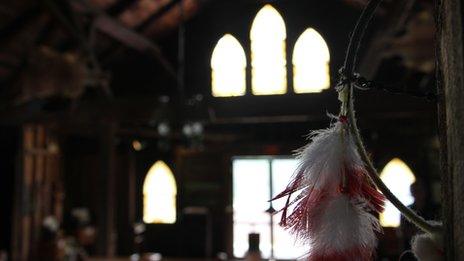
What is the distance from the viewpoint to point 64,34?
9492mm

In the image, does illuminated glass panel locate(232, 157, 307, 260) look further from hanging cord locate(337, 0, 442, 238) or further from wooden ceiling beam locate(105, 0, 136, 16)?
hanging cord locate(337, 0, 442, 238)

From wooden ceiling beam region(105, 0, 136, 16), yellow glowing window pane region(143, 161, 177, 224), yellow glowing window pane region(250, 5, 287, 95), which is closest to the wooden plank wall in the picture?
yellow glowing window pane region(143, 161, 177, 224)

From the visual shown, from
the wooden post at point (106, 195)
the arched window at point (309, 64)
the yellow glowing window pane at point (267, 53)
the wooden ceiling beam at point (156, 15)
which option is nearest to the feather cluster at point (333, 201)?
the wooden post at point (106, 195)

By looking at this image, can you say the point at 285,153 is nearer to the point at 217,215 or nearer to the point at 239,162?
the point at 239,162

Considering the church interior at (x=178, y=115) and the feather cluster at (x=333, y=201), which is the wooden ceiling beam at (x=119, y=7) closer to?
the church interior at (x=178, y=115)

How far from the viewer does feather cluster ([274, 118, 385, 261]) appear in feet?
3.33

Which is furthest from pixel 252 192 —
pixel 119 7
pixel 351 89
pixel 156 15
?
pixel 351 89

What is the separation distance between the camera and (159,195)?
1286cm

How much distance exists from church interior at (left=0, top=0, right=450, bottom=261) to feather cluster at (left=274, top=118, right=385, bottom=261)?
4.86 m

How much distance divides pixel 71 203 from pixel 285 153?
540 centimetres

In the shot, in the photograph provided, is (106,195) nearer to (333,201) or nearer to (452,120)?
(333,201)

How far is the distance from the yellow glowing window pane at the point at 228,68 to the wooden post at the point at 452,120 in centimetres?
969

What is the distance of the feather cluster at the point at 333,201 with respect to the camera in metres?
1.01

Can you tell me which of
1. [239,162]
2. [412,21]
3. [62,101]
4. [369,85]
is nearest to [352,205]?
[369,85]
